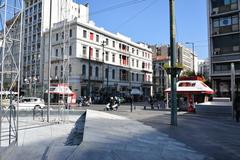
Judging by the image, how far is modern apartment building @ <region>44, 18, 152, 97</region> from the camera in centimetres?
5059

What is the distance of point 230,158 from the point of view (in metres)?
7.02

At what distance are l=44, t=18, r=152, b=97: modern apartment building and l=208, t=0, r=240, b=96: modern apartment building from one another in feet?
69.8

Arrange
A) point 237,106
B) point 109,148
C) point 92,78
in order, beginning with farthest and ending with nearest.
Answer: point 92,78
point 237,106
point 109,148

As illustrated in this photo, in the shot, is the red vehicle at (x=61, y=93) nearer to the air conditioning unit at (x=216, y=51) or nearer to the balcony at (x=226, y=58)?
the balcony at (x=226, y=58)

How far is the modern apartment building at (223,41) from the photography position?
36.6 meters

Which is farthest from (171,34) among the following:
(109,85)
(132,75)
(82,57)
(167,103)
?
(132,75)

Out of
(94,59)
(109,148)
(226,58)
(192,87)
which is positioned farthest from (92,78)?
(109,148)

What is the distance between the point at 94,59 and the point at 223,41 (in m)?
26.7

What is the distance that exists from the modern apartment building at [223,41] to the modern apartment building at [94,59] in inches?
838

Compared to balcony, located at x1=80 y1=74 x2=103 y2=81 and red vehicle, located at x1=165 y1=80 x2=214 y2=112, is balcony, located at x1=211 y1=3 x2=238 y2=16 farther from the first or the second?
balcony, located at x1=80 y1=74 x2=103 y2=81

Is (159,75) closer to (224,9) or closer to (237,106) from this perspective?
(224,9)

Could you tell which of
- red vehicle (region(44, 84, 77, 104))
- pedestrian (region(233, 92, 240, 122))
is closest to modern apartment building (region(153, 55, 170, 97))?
red vehicle (region(44, 84, 77, 104))

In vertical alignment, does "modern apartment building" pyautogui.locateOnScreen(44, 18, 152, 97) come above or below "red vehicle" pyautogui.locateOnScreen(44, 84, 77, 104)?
above

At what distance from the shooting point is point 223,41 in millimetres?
37969
